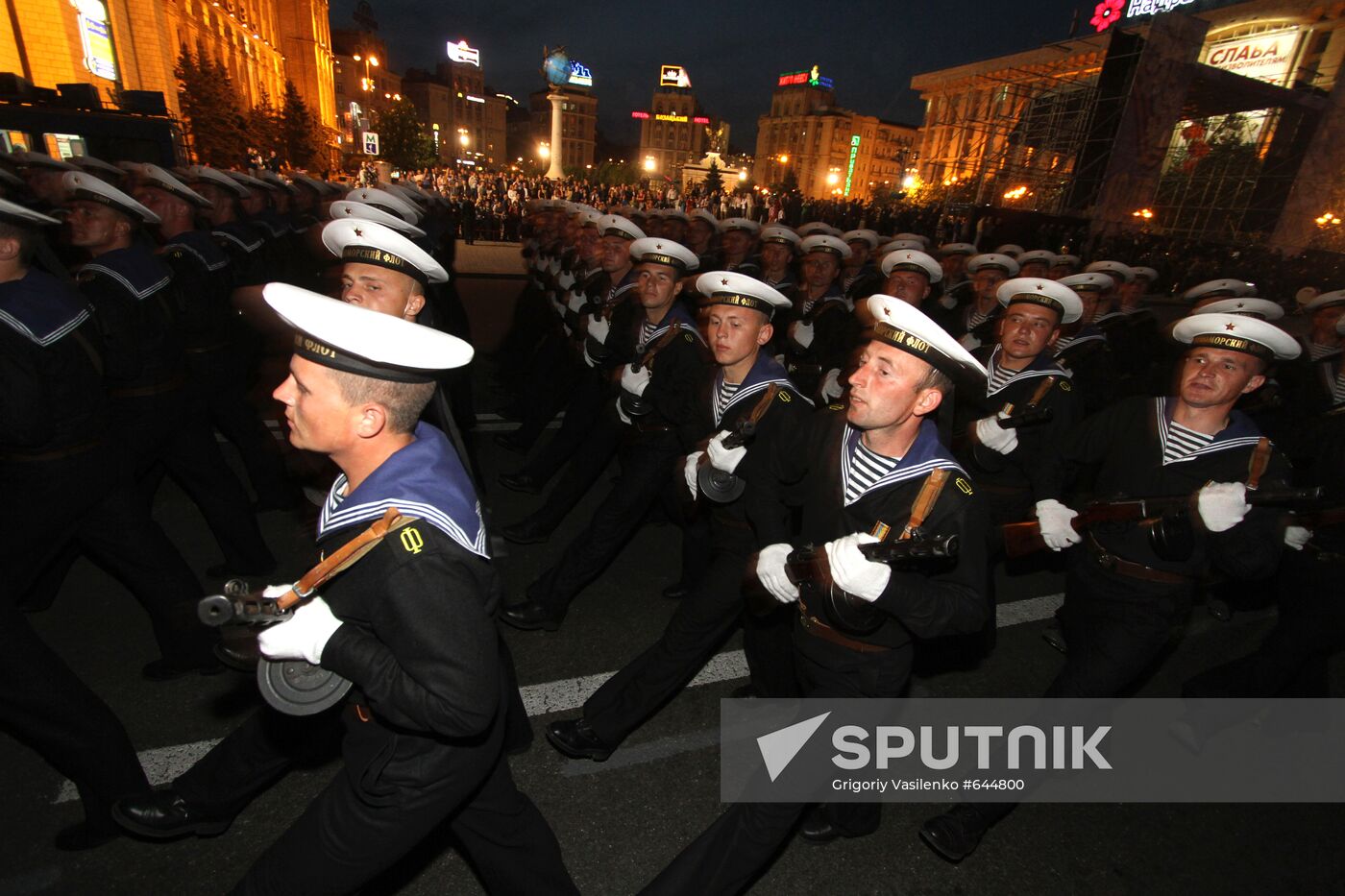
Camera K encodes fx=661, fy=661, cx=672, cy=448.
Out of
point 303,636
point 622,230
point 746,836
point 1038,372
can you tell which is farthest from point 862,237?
point 303,636

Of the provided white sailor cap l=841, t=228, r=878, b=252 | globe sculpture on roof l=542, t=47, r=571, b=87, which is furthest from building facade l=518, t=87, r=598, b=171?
white sailor cap l=841, t=228, r=878, b=252

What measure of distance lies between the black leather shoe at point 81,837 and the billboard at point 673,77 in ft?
494

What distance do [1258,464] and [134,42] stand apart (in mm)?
46411

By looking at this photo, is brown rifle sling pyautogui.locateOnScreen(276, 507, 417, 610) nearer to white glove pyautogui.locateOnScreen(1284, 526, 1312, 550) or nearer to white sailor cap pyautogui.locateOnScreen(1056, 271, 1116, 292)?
white glove pyautogui.locateOnScreen(1284, 526, 1312, 550)

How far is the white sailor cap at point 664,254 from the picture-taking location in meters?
4.95

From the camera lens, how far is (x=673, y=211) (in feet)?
33.7

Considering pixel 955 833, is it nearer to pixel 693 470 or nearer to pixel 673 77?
pixel 693 470

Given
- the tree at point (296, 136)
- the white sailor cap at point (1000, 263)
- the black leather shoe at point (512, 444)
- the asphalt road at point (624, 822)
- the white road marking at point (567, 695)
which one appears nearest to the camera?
the asphalt road at point (624, 822)

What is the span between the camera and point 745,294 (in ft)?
11.8

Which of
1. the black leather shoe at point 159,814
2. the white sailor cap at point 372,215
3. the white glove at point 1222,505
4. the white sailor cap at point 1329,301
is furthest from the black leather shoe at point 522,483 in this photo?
the white sailor cap at point 1329,301

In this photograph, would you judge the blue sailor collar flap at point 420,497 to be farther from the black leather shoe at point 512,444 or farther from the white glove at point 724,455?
the black leather shoe at point 512,444

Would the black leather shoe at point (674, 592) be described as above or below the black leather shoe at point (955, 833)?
below

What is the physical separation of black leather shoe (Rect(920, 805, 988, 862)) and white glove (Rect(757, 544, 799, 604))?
138 centimetres

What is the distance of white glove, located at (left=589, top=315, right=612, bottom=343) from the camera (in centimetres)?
636
